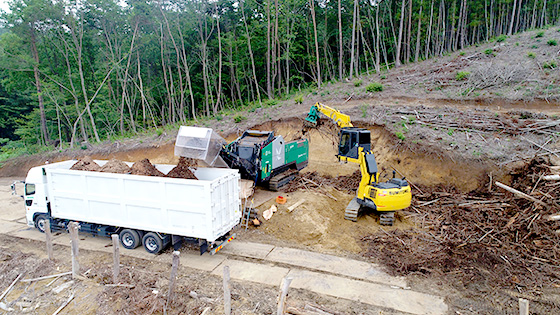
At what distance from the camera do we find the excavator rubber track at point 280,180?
568 inches

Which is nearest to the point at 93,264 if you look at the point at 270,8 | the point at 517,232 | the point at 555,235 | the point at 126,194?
the point at 126,194

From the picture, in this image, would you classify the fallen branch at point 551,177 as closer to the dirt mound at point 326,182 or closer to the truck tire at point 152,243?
the dirt mound at point 326,182

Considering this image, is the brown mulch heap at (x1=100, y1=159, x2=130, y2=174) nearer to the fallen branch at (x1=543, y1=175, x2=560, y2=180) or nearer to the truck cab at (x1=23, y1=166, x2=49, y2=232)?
the truck cab at (x1=23, y1=166, x2=49, y2=232)

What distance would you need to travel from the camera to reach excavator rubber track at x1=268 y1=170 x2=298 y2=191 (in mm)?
14430

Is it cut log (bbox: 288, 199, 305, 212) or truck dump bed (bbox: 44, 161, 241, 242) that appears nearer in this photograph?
truck dump bed (bbox: 44, 161, 241, 242)

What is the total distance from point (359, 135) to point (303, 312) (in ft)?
21.9

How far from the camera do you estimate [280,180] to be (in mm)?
14773

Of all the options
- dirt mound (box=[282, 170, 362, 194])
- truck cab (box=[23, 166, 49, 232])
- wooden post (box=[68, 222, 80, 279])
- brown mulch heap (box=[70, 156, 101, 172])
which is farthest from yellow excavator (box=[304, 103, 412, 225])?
truck cab (box=[23, 166, 49, 232])

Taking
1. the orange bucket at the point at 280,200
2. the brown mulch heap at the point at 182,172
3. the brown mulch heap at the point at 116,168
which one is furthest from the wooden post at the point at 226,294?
the orange bucket at the point at 280,200

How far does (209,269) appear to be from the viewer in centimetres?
892

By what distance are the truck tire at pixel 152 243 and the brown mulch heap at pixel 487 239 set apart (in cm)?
598

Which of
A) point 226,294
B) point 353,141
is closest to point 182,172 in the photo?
point 226,294

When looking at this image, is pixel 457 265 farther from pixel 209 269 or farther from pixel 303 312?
pixel 209 269

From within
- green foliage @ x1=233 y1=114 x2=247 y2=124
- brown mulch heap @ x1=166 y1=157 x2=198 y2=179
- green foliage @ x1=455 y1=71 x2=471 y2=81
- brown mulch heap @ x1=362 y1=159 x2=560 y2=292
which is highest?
green foliage @ x1=455 y1=71 x2=471 y2=81
